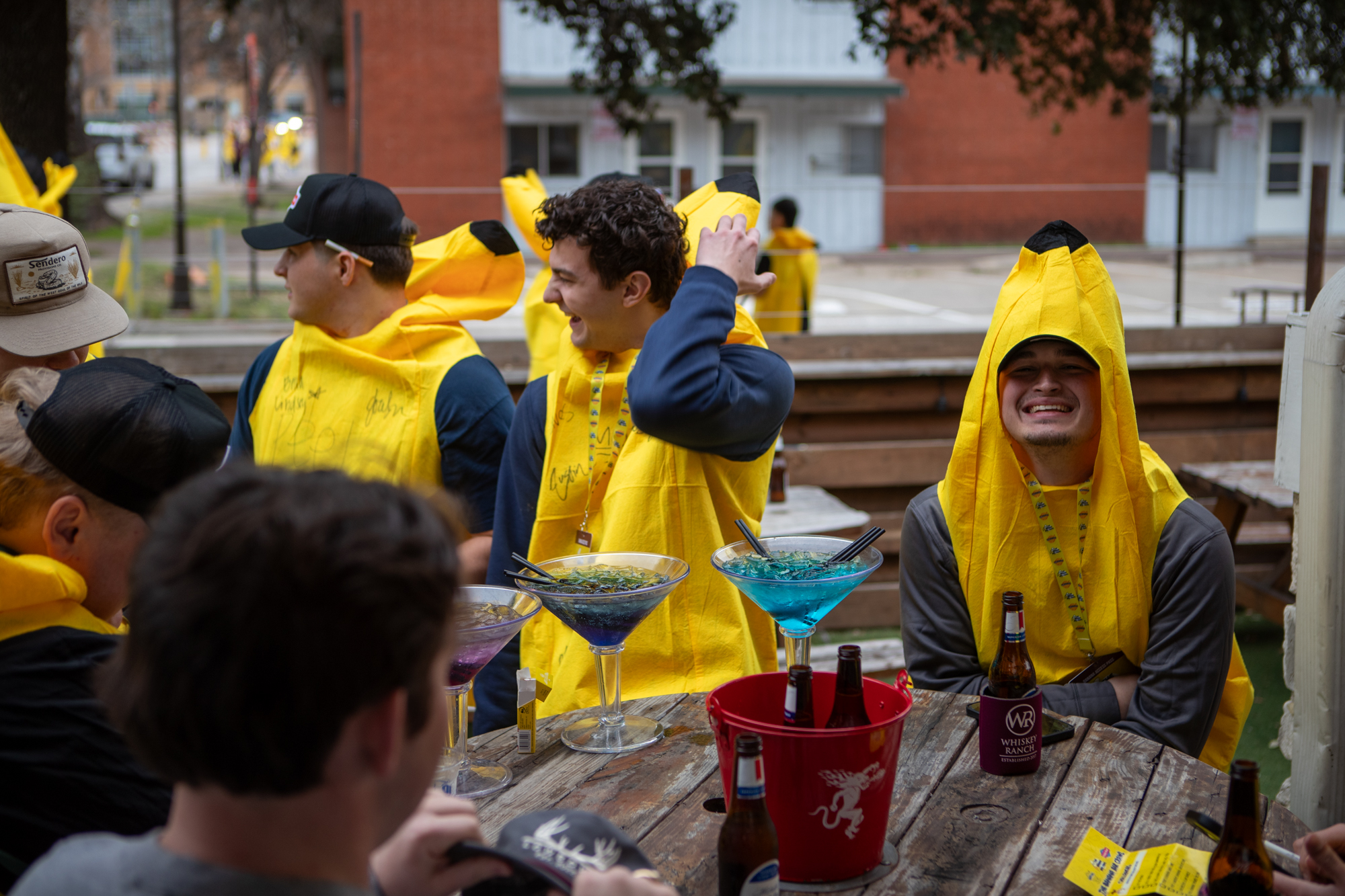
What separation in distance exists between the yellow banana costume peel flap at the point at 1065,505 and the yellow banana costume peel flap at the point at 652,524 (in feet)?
1.70

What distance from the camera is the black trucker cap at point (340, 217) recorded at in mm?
3297

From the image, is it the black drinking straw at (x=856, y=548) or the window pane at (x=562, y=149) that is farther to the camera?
the window pane at (x=562, y=149)

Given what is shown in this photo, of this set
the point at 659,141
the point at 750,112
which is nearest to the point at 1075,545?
the point at 659,141

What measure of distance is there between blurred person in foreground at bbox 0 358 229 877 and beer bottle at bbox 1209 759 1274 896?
1.48 metres

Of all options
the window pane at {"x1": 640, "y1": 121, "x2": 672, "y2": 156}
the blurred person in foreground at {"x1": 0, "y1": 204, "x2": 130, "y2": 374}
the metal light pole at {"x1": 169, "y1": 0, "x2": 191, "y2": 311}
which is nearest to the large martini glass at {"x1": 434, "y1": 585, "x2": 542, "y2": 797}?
the blurred person in foreground at {"x1": 0, "y1": 204, "x2": 130, "y2": 374}

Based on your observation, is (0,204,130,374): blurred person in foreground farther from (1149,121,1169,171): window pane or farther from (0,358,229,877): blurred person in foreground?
(1149,121,1169,171): window pane

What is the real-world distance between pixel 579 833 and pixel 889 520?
5228 millimetres

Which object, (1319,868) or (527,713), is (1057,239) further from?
(527,713)

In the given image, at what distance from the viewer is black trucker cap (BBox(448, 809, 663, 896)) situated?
1.26 metres

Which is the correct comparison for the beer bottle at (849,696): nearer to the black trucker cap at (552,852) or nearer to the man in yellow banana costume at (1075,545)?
the black trucker cap at (552,852)

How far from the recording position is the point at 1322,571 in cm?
274

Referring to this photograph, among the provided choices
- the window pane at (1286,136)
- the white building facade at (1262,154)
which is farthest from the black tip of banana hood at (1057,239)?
the window pane at (1286,136)

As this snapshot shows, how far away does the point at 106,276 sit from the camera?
42.7 feet

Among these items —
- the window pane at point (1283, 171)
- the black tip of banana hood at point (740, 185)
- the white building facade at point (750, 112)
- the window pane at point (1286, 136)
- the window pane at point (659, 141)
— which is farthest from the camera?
the window pane at point (1286, 136)
